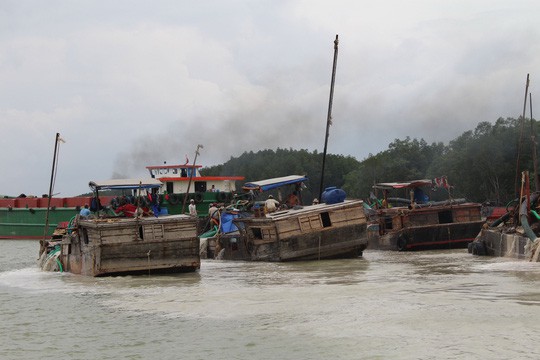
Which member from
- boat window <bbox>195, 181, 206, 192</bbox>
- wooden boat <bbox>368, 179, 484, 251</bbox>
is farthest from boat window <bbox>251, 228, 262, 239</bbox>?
boat window <bbox>195, 181, 206, 192</bbox>

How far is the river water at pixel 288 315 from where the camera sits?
42.1 feet

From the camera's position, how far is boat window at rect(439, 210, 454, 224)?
33719 millimetres

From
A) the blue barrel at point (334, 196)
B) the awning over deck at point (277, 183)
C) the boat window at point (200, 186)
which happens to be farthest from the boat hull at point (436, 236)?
the boat window at point (200, 186)

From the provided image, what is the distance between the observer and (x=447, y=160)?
7312 centimetres

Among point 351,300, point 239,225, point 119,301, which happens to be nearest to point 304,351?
point 351,300

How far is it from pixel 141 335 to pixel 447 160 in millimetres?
61036

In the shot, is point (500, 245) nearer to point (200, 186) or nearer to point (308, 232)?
point (308, 232)

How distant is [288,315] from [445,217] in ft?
63.4

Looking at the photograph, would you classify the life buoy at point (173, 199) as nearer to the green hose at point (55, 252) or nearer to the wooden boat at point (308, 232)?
the green hose at point (55, 252)

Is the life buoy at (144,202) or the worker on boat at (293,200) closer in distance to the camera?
the life buoy at (144,202)

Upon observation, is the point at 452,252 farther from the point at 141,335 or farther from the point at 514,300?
the point at 141,335

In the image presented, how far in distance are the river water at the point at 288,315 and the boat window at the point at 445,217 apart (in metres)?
9.09

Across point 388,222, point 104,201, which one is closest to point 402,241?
point 388,222

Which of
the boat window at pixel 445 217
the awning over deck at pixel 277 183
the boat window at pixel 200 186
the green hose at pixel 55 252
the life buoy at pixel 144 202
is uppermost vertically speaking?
the boat window at pixel 200 186
